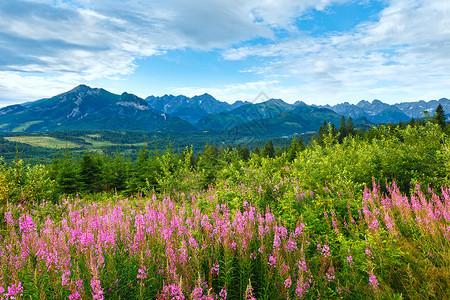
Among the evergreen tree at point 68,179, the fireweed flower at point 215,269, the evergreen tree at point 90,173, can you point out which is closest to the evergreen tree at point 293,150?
the evergreen tree at point 90,173

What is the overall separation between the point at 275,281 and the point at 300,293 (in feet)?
1.48

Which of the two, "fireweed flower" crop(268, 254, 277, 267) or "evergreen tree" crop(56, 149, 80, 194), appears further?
"evergreen tree" crop(56, 149, 80, 194)

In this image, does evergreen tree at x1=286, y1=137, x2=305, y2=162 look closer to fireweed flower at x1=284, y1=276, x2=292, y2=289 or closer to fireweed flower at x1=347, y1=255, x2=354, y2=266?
fireweed flower at x1=347, y1=255, x2=354, y2=266

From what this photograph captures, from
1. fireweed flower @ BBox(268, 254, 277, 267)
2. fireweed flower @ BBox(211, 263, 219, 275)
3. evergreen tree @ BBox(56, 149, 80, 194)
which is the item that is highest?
fireweed flower @ BBox(268, 254, 277, 267)

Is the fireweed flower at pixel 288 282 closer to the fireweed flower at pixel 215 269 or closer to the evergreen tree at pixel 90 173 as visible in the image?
the fireweed flower at pixel 215 269

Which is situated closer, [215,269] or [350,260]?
[215,269]

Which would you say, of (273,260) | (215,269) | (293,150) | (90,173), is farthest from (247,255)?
(293,150)

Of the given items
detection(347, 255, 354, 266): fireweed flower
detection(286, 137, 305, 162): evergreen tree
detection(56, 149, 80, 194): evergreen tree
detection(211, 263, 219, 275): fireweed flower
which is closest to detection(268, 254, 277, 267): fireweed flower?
detection(211, 263, 219, 275): fireweed flower

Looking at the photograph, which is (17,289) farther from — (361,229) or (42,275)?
(361,229)

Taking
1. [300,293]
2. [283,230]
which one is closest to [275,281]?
[300,293]

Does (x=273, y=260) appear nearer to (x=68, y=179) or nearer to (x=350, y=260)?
(x=350, y=260)

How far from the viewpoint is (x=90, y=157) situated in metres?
25.9

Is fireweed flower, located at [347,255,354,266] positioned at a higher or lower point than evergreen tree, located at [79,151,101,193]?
higher

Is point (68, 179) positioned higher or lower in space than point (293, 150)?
lower
